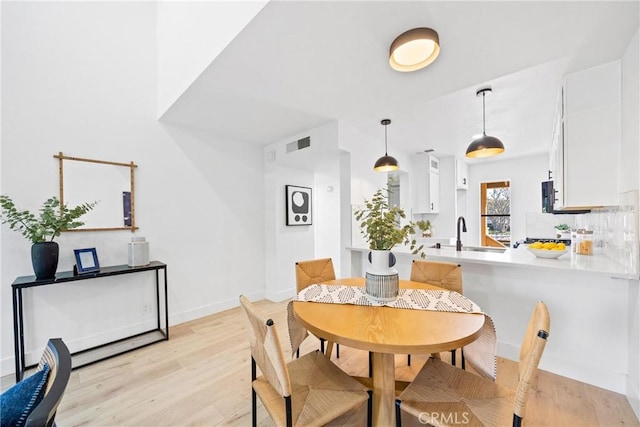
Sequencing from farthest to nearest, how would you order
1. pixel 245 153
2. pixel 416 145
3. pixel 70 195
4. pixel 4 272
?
pixel 416 145 → pixel 245 153 → pixel 70 195 → pixel 4 272

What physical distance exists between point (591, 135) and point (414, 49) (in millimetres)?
1654

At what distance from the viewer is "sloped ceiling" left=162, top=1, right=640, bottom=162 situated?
152cm

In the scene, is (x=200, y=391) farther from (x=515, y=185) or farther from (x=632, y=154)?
(x=515, y=185)

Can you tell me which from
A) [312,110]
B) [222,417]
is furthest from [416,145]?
[222,417]

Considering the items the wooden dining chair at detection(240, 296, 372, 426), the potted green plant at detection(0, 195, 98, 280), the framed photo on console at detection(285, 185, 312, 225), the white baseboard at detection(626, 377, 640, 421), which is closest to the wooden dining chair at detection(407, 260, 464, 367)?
the white baseboard at detection(626, 377, 640, 421)

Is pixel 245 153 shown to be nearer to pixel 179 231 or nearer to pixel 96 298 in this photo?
pixel 179 231

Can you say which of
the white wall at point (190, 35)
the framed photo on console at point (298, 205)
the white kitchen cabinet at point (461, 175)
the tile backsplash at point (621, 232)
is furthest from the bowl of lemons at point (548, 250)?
the white kitchen cabinet at point (461, 175)

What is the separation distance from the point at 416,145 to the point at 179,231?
392cm

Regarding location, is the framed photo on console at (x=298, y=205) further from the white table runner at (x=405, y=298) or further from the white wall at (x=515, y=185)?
the white wall at (x=515, y=185)

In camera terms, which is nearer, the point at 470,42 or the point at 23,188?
the point at 470,42

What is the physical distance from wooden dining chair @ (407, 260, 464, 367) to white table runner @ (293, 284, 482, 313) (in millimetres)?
306

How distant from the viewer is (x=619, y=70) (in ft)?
6.40

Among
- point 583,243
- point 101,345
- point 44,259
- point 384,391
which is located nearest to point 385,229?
point 384,391

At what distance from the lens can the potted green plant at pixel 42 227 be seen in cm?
213
